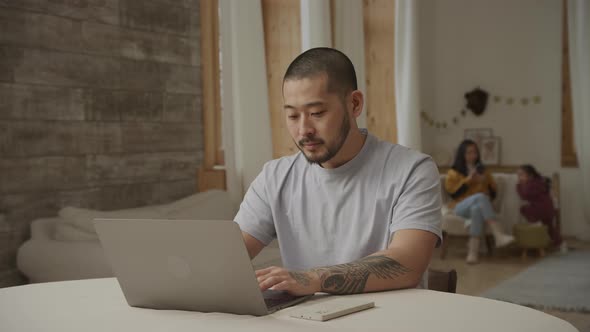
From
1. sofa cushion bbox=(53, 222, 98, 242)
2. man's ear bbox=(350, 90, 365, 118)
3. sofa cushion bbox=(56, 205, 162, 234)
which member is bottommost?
sofa cushion bbox=(53, 222, 98, 242)

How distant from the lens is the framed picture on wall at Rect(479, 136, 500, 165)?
778 cm

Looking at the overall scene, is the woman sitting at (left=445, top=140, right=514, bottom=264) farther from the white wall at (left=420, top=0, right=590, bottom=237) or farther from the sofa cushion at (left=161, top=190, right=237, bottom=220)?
the sofa cushion at (left=161, top=190, right=237, bottom=220)

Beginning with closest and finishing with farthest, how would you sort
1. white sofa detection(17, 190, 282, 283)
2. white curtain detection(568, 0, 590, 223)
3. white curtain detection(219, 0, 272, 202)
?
1. white sofa detection(17, 190, 282, 283)
2. white curtain detection(219, 0, 272, 202)
3. white curtain detection(568, 0, 590, 223)

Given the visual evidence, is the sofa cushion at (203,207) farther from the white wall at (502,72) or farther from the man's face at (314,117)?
the white wall at (502,72)

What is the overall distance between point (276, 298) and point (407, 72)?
162 inches

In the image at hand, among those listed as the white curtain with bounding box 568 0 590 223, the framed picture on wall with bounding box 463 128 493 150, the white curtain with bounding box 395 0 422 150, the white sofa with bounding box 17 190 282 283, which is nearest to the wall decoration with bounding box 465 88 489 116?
the framed picture on wall with bounding box 463 128 493 150

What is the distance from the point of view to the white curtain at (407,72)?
5.33 metres

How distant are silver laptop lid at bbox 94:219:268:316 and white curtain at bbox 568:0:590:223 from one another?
6170 millimetres

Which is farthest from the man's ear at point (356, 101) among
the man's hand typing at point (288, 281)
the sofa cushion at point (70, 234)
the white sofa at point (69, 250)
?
the sofa cushion at point (70, 234)

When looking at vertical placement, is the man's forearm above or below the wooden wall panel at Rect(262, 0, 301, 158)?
below

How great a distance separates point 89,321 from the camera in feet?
4.60

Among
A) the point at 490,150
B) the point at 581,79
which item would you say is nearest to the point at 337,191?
the point at 581,79

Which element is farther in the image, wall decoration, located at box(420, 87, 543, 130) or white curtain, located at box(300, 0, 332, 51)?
wall decoration, located at box(420, 87, 543, 130)

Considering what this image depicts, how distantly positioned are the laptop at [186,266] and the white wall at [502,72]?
6.54 m
